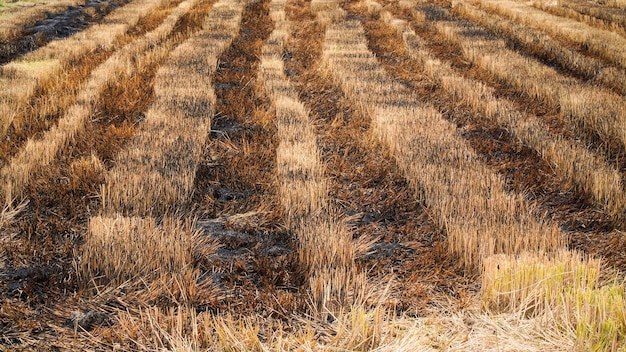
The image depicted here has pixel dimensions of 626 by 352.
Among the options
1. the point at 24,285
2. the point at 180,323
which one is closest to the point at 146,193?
the point at 24,285

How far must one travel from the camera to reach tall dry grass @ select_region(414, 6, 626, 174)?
605 cm

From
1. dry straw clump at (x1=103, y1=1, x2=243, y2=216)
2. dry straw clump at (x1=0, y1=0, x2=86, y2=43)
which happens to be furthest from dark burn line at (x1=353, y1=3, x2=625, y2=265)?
dry straw clump at (x1=0, y1=0, x2=86, y2=43)

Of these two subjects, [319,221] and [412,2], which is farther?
[412,2]

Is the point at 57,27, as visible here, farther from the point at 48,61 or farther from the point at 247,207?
the point at 247,207

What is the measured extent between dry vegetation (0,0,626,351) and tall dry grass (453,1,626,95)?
0.25 ft

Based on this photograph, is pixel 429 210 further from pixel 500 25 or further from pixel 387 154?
pixel 500 25

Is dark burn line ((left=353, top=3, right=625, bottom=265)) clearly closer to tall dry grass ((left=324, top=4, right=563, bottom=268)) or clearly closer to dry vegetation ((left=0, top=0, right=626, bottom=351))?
dry vegetation ((left=0, top=0, right=626, bottom=351))

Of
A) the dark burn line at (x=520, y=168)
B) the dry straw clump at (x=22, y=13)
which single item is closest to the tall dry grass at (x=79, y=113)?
the dry straw clump at (x=22, y=13)

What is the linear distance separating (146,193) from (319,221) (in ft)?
4.30

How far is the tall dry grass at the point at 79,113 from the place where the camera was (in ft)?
15.5

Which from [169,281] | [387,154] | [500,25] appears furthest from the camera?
[500,25]

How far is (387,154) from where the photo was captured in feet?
18.6

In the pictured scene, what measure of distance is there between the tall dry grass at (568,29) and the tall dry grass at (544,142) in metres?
2.81

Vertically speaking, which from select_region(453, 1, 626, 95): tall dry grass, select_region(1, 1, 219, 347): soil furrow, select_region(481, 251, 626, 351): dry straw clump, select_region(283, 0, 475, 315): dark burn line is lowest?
select_region(283, 0, 475, 315): dark burn line
